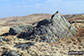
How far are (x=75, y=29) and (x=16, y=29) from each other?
16.2 metres

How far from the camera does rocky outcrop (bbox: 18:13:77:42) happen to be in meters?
46.7

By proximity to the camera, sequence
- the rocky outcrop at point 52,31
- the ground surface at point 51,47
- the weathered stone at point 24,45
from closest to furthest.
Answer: the ground surface at point 51,47 → the weathered stone at point 24,45 → the rocky outcrop at point 52,31

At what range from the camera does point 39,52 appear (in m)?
38.4

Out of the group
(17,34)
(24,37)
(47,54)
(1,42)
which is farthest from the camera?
(17,34)

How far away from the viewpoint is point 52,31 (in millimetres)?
48031

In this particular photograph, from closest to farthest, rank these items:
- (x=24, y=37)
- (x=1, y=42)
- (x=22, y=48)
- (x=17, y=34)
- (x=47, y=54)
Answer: (x=47, y=54) → (x=22, y=48) → (x=1, y=42) → (x=24, y=37) → (x=17, y=34)

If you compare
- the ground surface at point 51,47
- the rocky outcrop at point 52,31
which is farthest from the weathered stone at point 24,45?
the rocky outcrop at point 52,31

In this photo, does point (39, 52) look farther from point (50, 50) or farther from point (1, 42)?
point (1, 42)

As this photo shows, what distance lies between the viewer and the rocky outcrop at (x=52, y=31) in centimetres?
4672

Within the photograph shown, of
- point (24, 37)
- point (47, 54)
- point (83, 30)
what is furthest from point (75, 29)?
point (47, 54)

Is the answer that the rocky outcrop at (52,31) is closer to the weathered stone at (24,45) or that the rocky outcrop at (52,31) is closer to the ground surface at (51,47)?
the ground surface at (51,47)

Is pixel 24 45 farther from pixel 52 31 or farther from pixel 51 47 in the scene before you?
pixel 52 31

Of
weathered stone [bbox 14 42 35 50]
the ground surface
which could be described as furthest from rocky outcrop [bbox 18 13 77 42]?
weathered stone [bbox 14 42 35 50]

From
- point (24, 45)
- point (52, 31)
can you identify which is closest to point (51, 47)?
point (24, 45)
